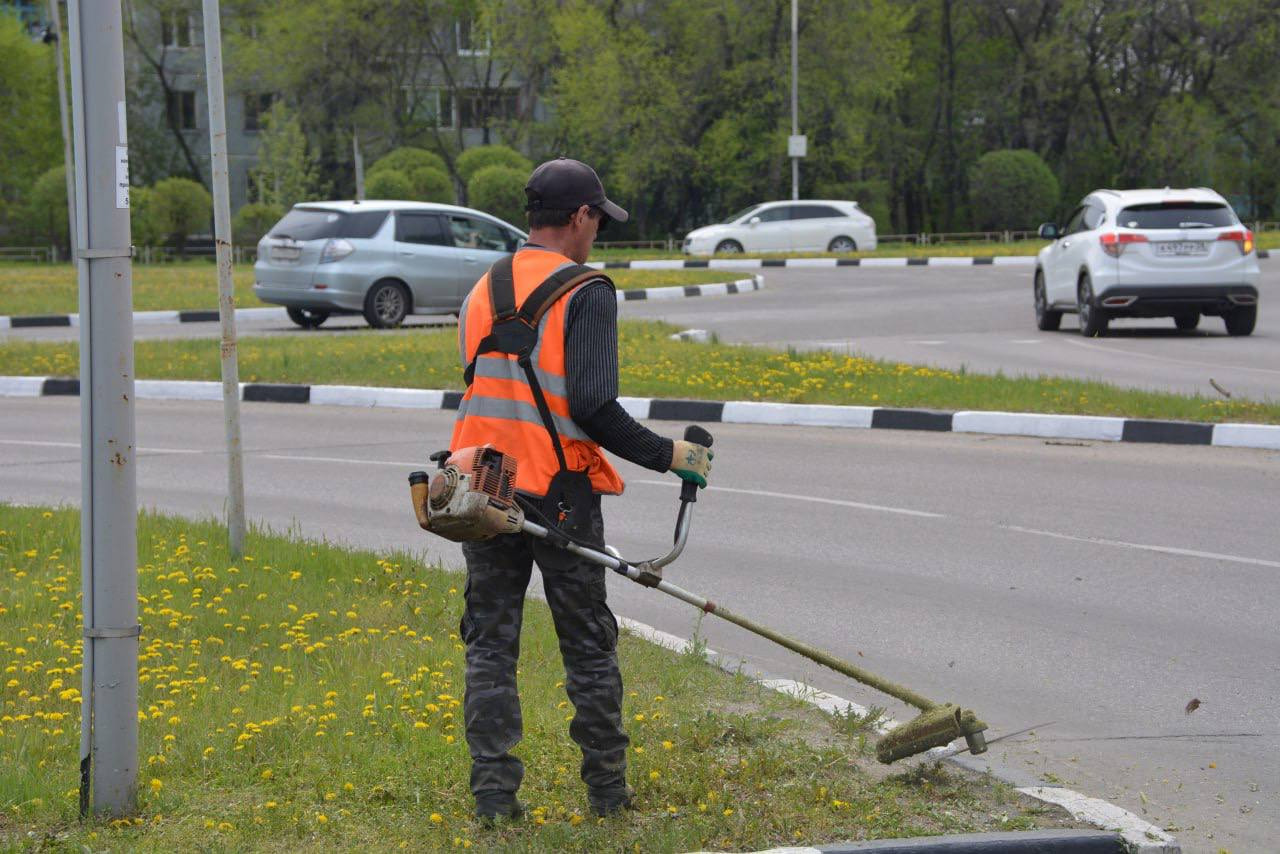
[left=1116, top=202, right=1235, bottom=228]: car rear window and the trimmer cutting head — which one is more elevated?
[left=1116, top=202, right=1235, bottom=228]: car rear window

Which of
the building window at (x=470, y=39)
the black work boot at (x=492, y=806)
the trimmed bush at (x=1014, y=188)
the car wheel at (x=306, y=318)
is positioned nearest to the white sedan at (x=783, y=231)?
the trimmed bush at (x=1014, y=188)

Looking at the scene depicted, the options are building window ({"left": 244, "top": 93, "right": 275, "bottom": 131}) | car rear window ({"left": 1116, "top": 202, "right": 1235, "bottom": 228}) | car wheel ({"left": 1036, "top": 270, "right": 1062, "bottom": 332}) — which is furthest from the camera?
building window ({"left": 244, "top": 93, "right": 275, "bottom": 131})

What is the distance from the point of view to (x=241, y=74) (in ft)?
181

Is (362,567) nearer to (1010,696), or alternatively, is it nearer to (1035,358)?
(1010,696)

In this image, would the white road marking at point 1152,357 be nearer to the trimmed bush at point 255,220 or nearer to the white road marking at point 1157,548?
the white road marking at point 1157,548

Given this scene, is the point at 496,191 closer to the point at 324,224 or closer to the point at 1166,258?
the point at 324,224

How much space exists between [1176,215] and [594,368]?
51.7ft

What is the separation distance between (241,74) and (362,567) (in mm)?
50652

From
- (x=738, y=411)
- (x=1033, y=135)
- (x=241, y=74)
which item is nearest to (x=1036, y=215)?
(x=1033, y=135)

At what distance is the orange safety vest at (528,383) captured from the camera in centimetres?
429

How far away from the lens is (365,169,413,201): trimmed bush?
43.7 meters

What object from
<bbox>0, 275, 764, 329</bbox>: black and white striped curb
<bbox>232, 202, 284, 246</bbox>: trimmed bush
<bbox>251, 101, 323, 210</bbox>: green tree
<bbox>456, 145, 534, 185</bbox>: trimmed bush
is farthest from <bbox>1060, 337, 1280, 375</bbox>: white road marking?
<bbox>251, 101, 323, 210</bbox>: green tree

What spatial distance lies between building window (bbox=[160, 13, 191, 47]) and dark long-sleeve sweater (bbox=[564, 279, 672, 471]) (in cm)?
5723

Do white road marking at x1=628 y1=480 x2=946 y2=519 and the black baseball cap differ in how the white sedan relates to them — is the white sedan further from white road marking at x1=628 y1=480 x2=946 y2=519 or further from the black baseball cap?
the black baseball cap
